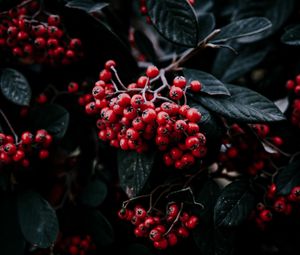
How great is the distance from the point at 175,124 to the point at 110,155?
0.51m

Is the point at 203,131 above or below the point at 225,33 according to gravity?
below

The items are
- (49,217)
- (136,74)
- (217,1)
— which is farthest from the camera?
(217,1)

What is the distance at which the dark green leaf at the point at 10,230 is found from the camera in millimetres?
1122

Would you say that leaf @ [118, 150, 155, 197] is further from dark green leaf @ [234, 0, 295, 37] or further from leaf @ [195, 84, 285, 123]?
dark green leaf @ [234, 0, 295, 37]

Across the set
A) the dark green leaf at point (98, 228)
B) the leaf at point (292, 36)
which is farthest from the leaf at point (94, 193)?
the leaf at point (292, 36)

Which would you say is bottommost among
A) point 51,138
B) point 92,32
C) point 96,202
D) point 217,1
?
point 96,202

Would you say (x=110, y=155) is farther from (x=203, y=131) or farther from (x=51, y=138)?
(x=203, y=131)

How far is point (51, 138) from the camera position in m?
1.09

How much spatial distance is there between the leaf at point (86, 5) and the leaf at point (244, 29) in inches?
14.5

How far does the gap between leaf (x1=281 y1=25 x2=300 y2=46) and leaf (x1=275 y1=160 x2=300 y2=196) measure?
0.35 m

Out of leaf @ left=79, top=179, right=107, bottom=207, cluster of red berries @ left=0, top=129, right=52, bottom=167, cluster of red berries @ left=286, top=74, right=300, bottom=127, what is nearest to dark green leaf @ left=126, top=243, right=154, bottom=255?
leaf @ left=79, top=179, right=107, bottom=207

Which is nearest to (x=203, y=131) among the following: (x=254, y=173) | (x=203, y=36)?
(x=254, y=173)

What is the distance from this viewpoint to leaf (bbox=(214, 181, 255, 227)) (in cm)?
96

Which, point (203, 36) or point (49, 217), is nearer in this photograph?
point (49, 217)
